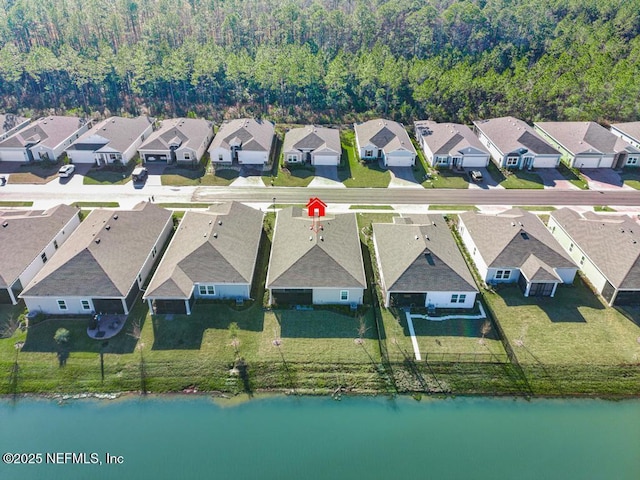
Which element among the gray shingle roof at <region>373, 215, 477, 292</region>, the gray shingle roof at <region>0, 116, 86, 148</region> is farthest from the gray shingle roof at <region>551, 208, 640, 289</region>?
the gray shingle roof at <region>0, 116, 86, 148</region>

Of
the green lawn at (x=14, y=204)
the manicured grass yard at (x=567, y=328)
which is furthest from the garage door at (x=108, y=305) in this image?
the manicured grass yard at (x=567, y=328)

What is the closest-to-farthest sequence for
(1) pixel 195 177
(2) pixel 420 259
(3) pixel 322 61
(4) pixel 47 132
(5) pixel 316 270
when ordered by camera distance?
(5) pixel 316 270 < (2) pixel 420 259 < (1) pixel 195 177 < (4) pixel 47 132 < (3) pixel 322 61

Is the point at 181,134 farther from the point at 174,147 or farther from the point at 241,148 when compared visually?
→ the point at 241,148

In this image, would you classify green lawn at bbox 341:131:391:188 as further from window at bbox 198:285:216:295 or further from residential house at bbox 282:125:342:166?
window at bbox 198:285:216:295

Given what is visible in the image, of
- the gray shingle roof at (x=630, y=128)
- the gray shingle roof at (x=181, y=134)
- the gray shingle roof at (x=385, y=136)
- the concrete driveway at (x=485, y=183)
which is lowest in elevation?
the concrete driveway at (x=485, y=183)

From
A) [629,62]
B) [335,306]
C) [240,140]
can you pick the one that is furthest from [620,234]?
[629,62]

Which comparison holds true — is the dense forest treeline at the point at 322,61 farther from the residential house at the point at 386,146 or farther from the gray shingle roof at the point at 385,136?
the residential house at the point at 386,146

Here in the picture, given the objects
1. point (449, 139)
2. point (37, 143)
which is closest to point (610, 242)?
point (449, 139)
